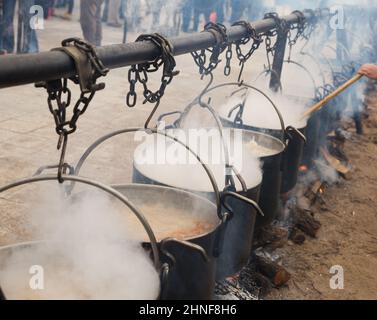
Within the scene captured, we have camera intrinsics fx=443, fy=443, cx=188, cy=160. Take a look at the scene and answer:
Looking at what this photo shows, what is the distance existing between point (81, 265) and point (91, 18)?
30.0 ft

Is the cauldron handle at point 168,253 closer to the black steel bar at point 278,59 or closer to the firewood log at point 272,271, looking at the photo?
the firewood log at point 272,271

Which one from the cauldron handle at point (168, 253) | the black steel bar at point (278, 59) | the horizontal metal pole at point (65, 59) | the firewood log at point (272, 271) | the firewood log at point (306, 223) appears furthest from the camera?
the black steel bar at point (278, 59)

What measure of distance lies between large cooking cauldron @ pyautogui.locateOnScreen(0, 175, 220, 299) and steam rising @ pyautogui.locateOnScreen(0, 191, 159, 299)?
0.17 feet

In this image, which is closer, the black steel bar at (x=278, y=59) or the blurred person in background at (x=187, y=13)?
the black steel bar at (x=278, y=59)

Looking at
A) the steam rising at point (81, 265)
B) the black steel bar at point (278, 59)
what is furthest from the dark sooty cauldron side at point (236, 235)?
the black steel bar at point (278, 59)

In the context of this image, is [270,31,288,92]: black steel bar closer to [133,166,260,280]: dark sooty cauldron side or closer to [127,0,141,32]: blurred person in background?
[133,166,260,280]: dark sooty cauldron side

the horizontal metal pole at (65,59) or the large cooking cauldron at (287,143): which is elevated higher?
the horizontal metal pole at (65,59)

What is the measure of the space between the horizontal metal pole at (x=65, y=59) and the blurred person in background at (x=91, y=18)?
26.5 ft

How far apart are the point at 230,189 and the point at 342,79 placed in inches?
217

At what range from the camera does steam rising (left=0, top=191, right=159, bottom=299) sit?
1746 millimetres

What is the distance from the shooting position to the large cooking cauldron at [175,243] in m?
1.62

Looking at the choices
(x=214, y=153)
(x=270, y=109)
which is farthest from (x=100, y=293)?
(x=270, y=109)

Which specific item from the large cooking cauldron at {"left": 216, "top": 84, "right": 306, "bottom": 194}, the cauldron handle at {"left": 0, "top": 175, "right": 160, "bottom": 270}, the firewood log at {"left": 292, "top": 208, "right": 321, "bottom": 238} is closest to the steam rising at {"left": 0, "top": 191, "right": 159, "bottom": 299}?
the cauldron handle at {"left": 0, "top": 175, "right": 160, "bottom": 270}
